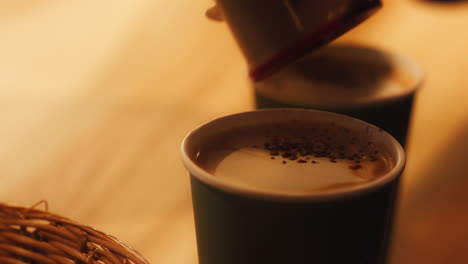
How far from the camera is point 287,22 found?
1.81 feet

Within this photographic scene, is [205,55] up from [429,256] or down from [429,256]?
up

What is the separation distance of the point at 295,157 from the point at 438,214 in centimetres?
45

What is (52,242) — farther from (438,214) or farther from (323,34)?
(438,214)

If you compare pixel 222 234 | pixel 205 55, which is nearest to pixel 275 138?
pixel 222 234

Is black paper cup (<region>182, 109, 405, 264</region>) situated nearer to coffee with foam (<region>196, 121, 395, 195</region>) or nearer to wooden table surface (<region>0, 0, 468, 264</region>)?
coffee with foam (<region>196, 121, 395, 195</region>)

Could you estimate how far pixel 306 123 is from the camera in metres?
0.56

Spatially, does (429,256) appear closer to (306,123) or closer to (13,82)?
(306,123)

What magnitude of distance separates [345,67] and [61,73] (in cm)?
66

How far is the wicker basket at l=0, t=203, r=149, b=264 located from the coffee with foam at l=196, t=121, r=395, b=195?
15 centimetres

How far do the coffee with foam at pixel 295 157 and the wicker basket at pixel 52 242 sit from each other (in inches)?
5.8

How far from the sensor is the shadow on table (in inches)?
30.8

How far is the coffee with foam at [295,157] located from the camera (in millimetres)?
471

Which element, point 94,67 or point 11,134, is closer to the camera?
point 11,134

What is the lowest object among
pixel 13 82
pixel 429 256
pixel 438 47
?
pixel 429 256
